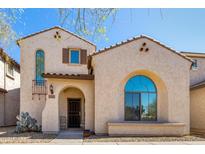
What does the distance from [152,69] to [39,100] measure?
31.9 feet

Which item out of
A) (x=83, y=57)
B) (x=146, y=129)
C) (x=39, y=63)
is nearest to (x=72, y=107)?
(x=83, y=57)

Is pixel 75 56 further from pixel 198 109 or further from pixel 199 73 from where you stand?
pixel 199 73

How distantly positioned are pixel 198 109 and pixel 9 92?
18.8 m

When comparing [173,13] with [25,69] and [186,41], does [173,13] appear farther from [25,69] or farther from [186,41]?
[25,69]

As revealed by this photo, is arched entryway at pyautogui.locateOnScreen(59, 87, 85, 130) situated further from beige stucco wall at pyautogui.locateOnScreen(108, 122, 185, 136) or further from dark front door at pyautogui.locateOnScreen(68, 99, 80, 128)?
beige stucco wall at pyautogui.locateOnScreen(108, 122, 185, 136)

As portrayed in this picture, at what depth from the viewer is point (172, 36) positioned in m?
7.18

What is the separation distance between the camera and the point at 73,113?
52.7 ft

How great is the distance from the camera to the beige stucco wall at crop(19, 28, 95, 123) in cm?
1614

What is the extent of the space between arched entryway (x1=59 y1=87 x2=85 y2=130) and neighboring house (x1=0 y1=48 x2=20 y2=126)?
656 cm

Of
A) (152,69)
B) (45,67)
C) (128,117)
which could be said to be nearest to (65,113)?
(45,67)

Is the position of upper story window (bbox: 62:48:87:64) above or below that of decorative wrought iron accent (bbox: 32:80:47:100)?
above

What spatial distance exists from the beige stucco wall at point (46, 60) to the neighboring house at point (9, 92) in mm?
2616

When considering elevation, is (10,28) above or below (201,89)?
above

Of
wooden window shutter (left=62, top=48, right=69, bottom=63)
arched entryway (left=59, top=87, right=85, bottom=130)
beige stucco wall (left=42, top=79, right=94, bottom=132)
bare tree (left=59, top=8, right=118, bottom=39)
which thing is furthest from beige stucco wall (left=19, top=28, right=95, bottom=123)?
bare tree (left=59, top=8, right=118, bottom=39)
